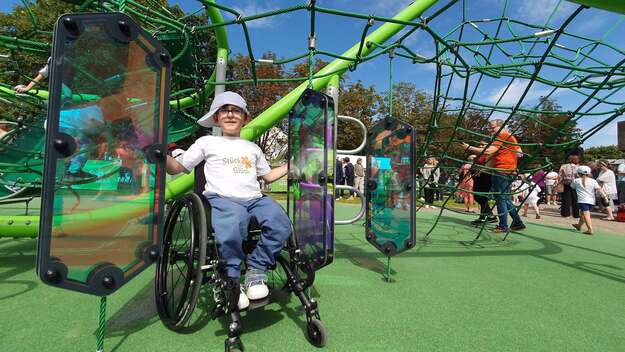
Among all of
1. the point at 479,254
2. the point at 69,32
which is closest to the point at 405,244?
the point at 479,254

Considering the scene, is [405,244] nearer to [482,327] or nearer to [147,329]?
[482,327]

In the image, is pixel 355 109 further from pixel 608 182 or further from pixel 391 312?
pixel 391 312

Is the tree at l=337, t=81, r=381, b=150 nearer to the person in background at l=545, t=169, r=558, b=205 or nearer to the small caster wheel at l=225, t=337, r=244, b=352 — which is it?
the person in background at l=545, t=169, r=558, b=205

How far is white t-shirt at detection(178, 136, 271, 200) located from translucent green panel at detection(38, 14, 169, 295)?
564 millimetres

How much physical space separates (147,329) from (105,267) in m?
0.65

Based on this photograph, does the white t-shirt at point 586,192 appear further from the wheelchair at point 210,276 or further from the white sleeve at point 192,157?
the white sleeve at point 192,157

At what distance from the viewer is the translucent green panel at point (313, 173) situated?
185cm

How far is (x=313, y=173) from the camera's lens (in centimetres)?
200

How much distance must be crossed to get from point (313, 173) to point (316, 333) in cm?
91

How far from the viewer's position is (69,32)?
1049 mm

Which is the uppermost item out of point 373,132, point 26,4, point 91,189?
point 26,4

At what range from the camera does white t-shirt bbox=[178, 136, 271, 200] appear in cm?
189

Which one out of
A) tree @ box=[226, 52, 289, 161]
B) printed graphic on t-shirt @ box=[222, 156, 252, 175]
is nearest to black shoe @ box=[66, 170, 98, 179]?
printed graphic on t-shirt @ box=[222, 156, 252, 175]

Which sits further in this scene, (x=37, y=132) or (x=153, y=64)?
(x=37, y=132)
